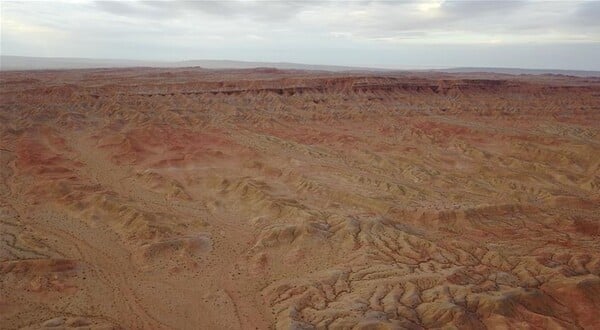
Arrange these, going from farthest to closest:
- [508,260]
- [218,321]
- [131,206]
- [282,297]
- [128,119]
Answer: [128,119] < [131,206] < [508,260] < [282,297] < [218,321]

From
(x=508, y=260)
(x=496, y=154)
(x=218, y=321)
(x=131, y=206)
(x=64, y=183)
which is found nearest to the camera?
(x=218, y=321)

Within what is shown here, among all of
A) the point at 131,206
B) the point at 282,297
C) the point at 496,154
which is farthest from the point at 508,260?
Result: the point at 496,154

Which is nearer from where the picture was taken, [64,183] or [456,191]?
[64,183]

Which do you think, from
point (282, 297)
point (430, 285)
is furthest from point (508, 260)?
point (282, 297)

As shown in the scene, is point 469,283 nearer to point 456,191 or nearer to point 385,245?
point 385,245

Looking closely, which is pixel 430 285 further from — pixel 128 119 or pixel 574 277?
pixel 128 119

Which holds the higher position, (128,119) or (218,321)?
(128,119)
